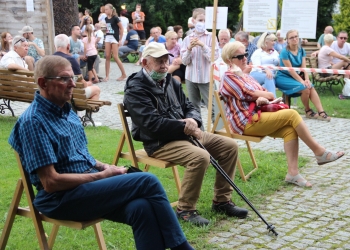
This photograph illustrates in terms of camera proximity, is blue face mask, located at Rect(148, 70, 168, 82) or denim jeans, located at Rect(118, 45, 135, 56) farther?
denim jeans, located at Rect(118, 45, 135, 56)

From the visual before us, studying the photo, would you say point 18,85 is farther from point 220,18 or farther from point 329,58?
point 329,58

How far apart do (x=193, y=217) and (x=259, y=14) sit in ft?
21.7

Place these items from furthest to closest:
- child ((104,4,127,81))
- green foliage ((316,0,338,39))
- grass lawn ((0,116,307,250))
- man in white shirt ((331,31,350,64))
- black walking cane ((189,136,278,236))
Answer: green foliage ((316,0,338,39))
child ((104,4,127,81))
man in white shirt ((331,31,350,64))
black walking cane ((189,136,278,236))
grass lawn ((0,116,307,250))

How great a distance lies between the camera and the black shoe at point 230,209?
512cm

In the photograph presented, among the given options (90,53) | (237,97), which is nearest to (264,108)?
(237,97)

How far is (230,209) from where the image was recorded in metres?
5.16

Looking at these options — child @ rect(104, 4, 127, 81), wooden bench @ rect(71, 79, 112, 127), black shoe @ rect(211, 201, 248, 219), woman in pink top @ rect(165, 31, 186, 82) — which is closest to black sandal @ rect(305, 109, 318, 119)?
woman in pink top @ rect(165, 31, 186, 82)

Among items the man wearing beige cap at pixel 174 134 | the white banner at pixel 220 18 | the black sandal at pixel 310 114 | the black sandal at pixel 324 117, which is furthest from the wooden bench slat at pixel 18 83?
the black sandal at pixel 324 117

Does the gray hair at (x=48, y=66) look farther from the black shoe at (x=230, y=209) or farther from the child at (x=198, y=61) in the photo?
the child at (x=198, y=61)

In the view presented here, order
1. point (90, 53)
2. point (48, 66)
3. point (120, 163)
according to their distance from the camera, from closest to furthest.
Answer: point (48, 66), point (120, 163), point (90, 53)

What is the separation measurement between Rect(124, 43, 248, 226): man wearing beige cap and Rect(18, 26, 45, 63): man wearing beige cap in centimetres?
823

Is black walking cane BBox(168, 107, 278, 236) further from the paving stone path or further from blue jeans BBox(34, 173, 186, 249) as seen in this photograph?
blue jeans BBox(34, 173, 186, 249)

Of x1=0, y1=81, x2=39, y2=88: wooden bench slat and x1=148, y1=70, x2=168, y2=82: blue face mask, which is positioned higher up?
x1=148, y1=70, x2=168, y2=82: blue face mask

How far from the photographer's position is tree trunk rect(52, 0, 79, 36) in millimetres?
15328
